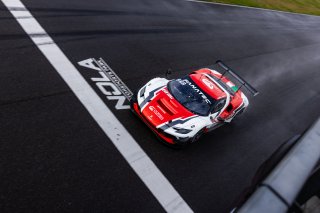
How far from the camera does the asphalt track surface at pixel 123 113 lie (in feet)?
22.4

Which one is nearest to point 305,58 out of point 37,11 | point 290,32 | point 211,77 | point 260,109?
point 290,32

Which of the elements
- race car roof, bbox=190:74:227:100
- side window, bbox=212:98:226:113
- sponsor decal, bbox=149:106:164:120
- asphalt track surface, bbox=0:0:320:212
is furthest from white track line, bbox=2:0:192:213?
race car roof, bbox=190:74:227:100

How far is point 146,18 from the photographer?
50.0 feet

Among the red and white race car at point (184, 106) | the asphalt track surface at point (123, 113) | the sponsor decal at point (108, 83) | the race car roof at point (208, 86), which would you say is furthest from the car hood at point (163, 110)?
the sponsor decal at point (108, 83)

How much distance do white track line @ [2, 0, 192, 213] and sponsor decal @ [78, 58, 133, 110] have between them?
0.40 m

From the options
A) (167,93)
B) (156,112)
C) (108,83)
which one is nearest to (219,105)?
(167,93)

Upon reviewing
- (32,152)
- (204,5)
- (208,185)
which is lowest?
(32,152)

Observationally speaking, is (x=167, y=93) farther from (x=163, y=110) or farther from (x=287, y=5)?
(x=287, y=5)

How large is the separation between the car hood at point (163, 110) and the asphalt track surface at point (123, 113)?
65cm

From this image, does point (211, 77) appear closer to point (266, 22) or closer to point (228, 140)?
point (228, 140)

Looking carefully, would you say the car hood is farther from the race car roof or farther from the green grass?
the green grass

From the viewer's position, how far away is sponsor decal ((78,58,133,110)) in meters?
9.66

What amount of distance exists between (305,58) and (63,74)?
15.8 meters

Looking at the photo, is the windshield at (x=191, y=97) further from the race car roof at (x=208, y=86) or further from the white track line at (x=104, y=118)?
the white track line at (x=104, y=118)
